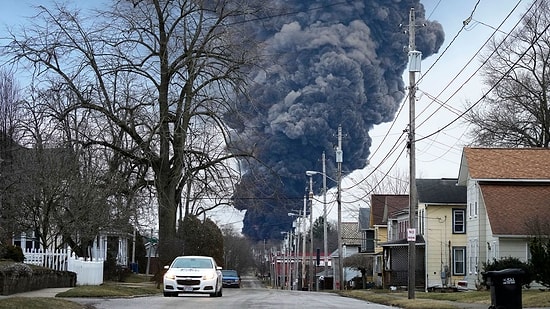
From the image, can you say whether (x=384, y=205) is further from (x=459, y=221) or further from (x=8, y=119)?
(x=8, y=119)

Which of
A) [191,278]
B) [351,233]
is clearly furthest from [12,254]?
[351,233]

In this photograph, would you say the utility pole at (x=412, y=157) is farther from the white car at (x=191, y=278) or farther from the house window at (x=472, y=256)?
the house window at (x=472, y=256)

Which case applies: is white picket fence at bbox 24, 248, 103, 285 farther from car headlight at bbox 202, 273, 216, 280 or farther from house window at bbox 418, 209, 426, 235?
house window at bbox 418, 209, 426, 235

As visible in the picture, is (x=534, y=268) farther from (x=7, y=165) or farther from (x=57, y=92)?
(x=7, y=165)

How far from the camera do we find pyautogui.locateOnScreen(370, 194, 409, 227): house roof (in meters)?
74.2

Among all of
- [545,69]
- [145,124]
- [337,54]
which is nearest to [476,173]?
[545,69]

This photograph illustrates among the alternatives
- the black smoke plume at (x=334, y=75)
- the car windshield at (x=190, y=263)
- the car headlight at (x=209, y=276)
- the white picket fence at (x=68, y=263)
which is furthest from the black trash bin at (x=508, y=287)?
the black smoke plume at (x=334, y=75)

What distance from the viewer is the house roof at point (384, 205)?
74.2 meters

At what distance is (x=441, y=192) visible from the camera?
5669 centimetres

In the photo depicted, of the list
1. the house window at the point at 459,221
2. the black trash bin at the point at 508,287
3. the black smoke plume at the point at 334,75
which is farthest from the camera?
the black smoke plume at the point at 334,75

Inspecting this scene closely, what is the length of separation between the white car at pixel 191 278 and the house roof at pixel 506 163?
21.5 m

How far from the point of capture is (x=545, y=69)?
187 feet

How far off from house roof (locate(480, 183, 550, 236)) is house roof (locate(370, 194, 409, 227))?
26.3 m

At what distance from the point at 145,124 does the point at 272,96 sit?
143 feet
